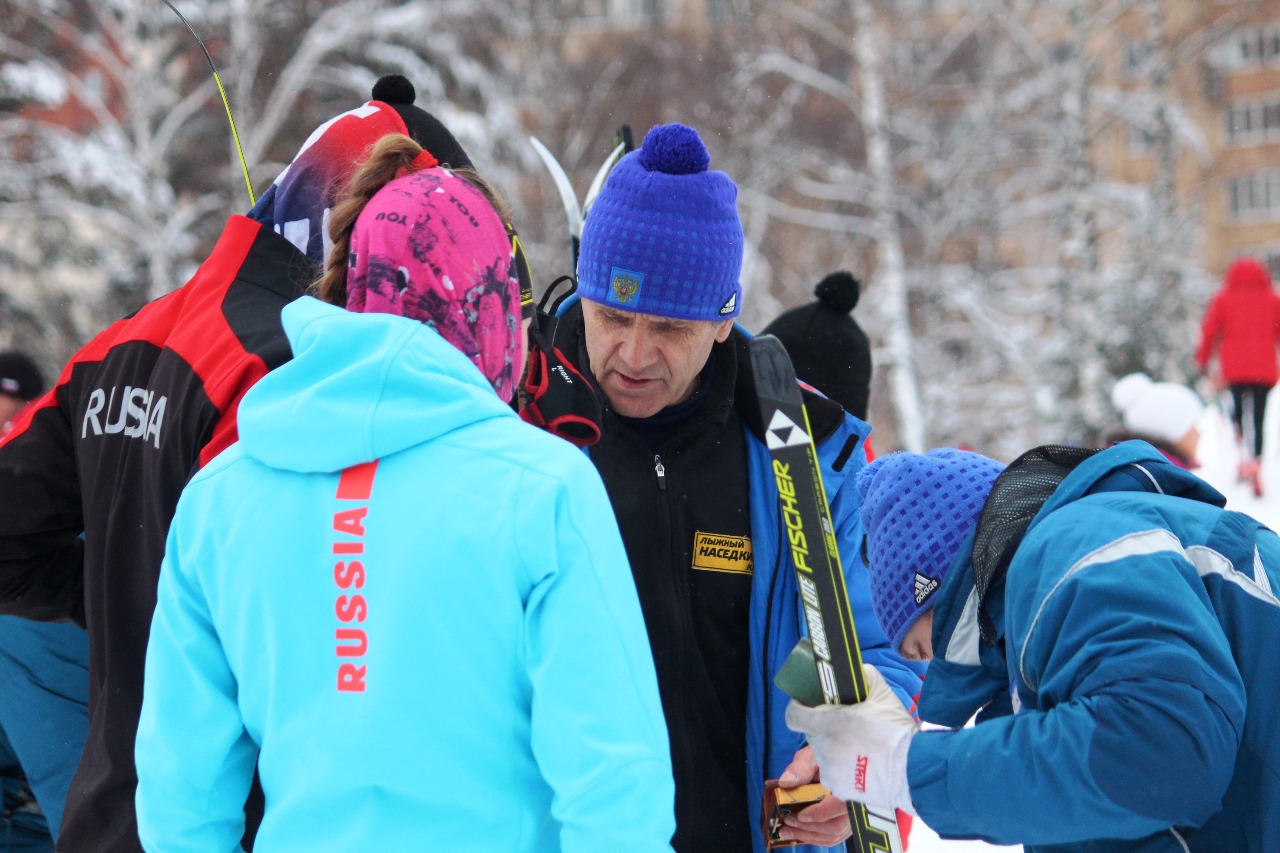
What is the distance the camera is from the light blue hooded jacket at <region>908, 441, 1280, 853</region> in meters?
1.41

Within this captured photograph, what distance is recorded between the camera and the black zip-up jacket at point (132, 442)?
1.74 meters

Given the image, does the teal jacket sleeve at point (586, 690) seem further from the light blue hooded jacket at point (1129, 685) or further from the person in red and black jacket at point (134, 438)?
the person in red and black jacket at point (134, 438)

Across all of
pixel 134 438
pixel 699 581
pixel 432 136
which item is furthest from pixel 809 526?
pixel 432 136

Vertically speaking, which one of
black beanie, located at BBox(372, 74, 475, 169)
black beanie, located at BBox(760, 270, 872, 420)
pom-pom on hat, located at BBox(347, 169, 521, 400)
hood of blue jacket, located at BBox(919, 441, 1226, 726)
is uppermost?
black beanie, located at BBox(372, 74, 475, 169)

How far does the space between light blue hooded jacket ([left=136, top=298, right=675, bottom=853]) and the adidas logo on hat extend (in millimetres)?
645

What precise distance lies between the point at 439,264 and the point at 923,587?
921 mm

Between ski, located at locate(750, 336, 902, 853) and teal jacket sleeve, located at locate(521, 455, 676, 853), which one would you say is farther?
ski, located at locate(750, 336, 902, 853)

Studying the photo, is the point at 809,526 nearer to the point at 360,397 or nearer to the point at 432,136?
the point at 360,397

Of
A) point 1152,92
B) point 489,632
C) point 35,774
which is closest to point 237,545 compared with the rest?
point 489,632

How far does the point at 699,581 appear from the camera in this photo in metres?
2.25

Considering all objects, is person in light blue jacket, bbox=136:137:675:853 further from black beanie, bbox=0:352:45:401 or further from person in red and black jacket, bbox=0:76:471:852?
black beanie, bbox=0:352:45:401

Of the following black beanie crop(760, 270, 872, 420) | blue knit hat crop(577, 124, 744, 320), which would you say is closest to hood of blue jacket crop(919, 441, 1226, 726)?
blue knit hat crop(577, 124, 744, 320)

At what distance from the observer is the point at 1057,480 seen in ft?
5.64

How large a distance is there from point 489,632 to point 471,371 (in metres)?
0.31
